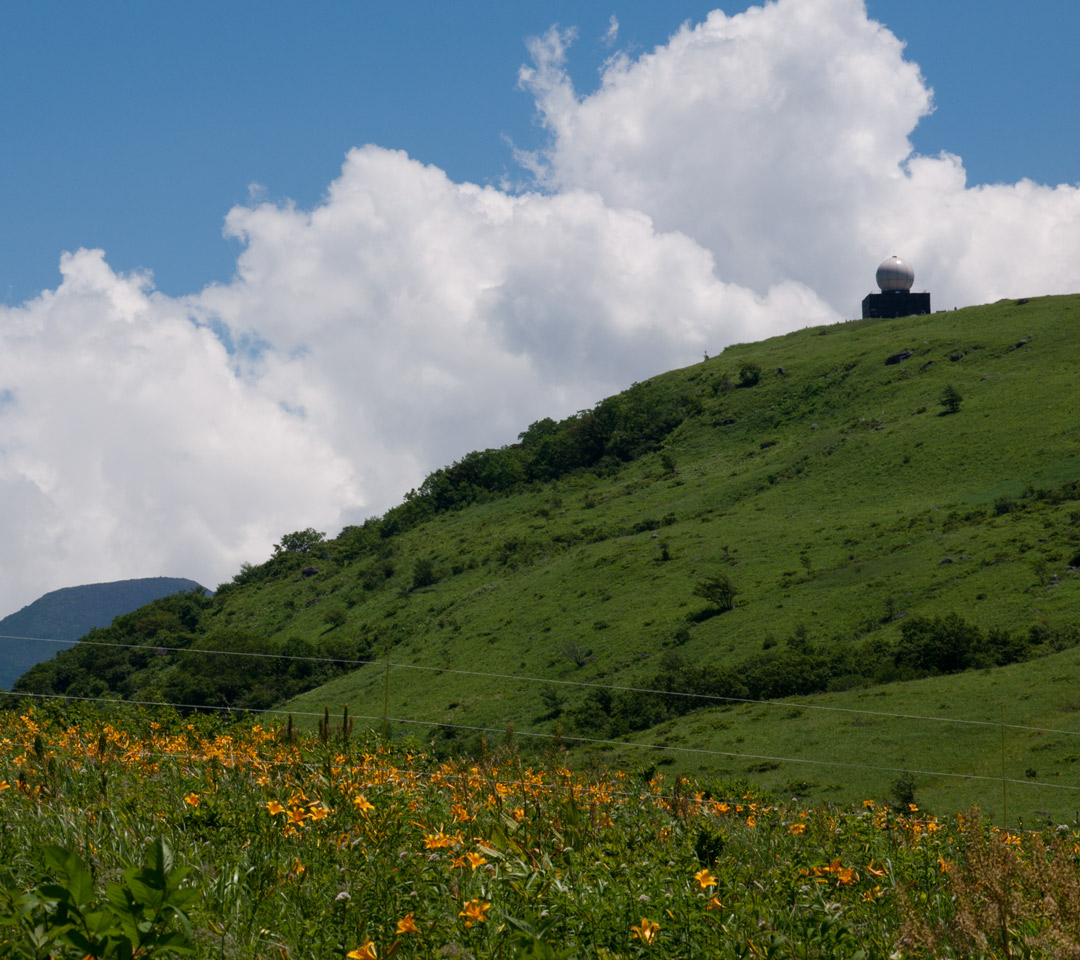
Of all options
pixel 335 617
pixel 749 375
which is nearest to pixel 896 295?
pixel 749 375

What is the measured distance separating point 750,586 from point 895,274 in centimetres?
7686

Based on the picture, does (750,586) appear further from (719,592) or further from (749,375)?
(749,375)

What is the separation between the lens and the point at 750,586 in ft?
241

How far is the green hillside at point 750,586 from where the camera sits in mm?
47438

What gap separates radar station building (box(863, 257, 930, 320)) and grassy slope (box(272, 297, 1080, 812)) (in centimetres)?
716

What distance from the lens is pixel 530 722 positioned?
6303cm

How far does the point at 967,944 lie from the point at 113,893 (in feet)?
9.26

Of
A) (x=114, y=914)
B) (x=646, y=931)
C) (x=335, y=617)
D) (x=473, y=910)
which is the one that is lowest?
(x=646, y=931)

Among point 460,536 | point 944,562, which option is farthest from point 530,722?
point 460,536

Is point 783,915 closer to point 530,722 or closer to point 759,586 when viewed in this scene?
point 530,722

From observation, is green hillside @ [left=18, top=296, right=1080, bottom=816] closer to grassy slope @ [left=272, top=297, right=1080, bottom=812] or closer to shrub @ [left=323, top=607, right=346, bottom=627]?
grassy slope @ [left=272, top=297, right=1080, bottom=812]

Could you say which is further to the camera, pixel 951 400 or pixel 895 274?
pixel 895 274

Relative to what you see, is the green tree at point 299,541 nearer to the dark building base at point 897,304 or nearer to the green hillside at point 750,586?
the green hillside at point 750,586

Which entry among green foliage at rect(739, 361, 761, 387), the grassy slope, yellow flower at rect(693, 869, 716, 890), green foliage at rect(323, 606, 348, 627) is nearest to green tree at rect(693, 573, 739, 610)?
the grassy slope
